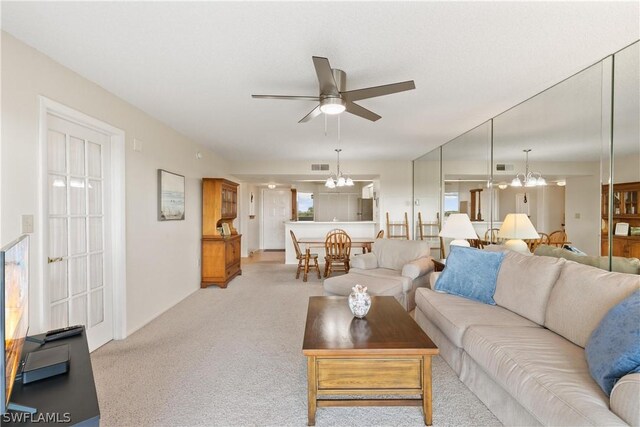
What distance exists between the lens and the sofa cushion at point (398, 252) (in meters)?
4.32

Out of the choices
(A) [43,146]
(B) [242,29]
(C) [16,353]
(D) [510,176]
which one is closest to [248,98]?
(B) [242,29]

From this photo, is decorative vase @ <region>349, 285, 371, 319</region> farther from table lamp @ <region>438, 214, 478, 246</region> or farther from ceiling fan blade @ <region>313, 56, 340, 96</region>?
table lamp @ <region>438, 214, 478, 246</region>

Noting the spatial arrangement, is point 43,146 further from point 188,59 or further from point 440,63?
point 440,63

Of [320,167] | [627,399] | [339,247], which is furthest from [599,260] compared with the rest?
[320,167]

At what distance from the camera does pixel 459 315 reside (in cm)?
236

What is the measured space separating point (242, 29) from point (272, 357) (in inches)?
97.3

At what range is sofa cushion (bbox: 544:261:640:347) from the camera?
5.73 feet

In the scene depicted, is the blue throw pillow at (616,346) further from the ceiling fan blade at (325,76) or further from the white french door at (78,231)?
the white french door at (78,231)

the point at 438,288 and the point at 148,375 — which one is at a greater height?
the point at 438,288

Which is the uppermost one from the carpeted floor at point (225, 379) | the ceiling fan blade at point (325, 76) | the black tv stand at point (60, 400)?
the ceiling fan blade at point (325, 76)

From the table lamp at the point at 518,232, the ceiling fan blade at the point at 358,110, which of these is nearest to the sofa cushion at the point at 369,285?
the table lamp at the point at 518,232

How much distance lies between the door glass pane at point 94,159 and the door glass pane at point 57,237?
550 mm

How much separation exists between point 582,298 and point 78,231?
12.4ft

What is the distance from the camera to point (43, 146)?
2.22 metres
